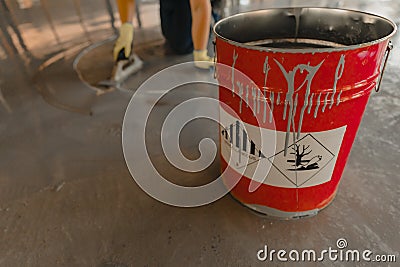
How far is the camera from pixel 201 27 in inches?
71.7

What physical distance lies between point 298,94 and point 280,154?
0.18 m

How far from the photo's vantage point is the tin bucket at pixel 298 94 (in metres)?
0.75

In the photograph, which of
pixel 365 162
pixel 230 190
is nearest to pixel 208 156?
pixel 230 190

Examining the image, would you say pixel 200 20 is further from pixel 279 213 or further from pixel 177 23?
pixel 279 213

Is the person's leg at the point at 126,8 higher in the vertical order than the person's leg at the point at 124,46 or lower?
higher

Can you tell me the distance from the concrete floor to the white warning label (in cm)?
17

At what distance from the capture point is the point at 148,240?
98 centimetres

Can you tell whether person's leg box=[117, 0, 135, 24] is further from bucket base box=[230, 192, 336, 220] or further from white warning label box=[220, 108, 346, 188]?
bucket base box=[230, 192, 336, 220]

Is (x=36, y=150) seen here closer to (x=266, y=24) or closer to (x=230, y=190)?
(x=230, y=190)

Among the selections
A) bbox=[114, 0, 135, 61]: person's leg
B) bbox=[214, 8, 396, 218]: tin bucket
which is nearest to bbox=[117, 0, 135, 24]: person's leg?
bbox=[114, 0, 135, 61]: person's leg

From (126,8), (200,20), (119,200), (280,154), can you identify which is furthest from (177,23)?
(280,154)

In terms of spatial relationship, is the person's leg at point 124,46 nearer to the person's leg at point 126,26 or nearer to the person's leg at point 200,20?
the person's leg at point 126,26

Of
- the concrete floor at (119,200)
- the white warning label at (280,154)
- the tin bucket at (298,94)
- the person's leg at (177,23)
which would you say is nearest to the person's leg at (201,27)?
the concrete floor at (119,200)

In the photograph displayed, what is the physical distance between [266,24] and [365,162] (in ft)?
2.10
